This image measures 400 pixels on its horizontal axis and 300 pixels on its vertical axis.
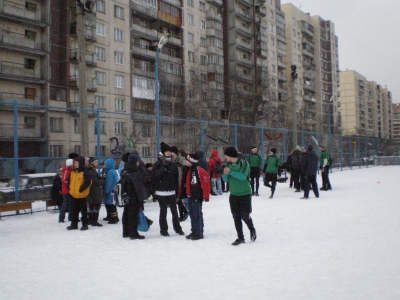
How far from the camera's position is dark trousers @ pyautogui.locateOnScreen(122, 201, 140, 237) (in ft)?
28.4

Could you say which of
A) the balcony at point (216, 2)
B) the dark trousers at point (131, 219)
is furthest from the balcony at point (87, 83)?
the dark trousers at point (131, 219)

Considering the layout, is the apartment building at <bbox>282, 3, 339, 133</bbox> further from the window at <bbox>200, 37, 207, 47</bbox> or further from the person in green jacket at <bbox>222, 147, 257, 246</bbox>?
the person in green jacket at <bbox>222, 147, 257, 246</bbox>

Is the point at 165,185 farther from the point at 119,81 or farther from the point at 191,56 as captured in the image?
the point at 191,56

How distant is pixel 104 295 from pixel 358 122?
144 m

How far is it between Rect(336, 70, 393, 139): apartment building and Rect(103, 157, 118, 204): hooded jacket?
119677mm

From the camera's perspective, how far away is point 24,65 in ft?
124

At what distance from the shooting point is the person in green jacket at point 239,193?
768cm

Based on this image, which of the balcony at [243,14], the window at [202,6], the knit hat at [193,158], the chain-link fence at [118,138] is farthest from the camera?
the balcony at [243,14]

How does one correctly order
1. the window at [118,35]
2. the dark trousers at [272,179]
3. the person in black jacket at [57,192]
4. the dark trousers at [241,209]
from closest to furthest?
1. the dark trousers at [241,209]
2. the person in black jacket at [57,192]
3. the dark trousers at [272,179]
4. the window at [118,35]

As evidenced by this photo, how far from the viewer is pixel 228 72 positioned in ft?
207

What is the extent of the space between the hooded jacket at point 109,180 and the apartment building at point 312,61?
75.2 metres

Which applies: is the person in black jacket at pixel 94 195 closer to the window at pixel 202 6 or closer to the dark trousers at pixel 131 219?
the dark trousers at pixel 131 219

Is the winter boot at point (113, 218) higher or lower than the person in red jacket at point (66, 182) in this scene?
lower

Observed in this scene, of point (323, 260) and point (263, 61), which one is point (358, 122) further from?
point (323, 260)
